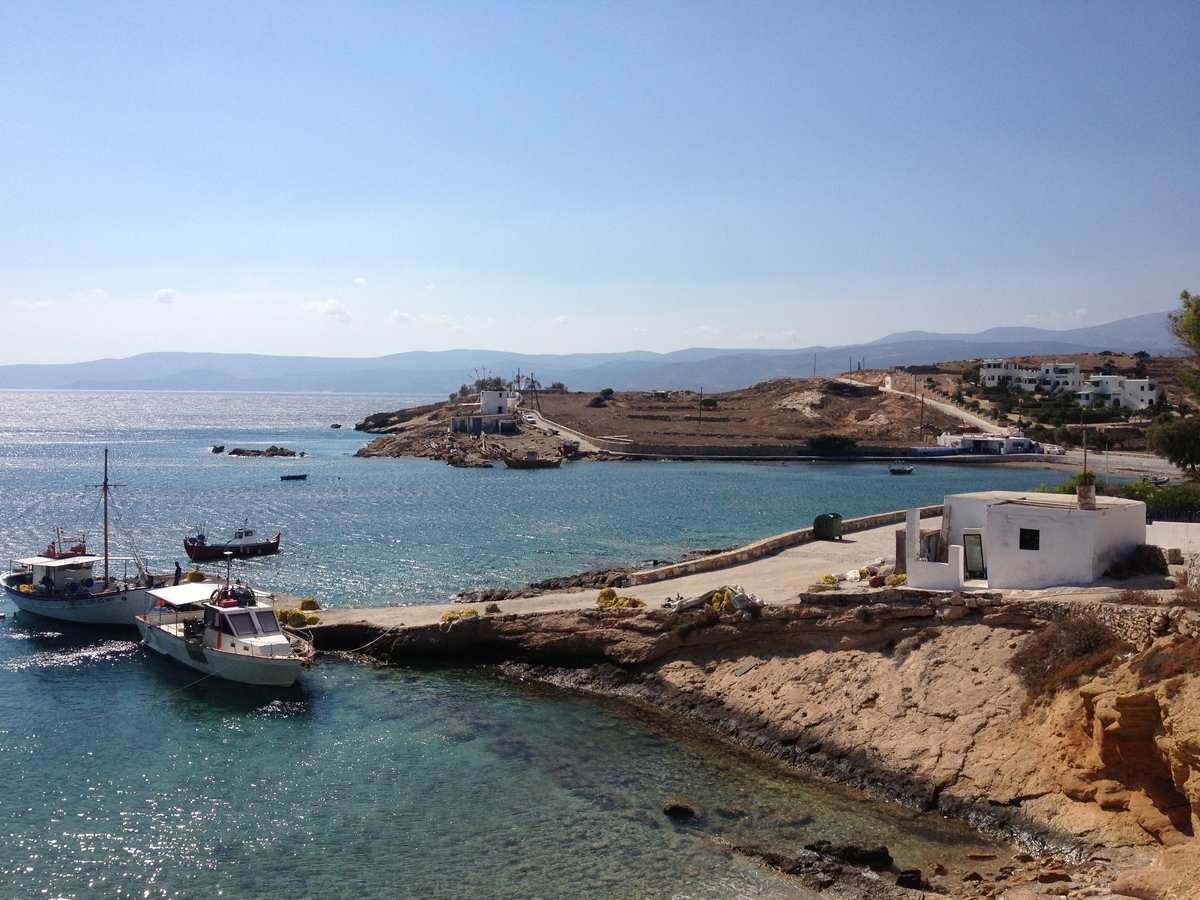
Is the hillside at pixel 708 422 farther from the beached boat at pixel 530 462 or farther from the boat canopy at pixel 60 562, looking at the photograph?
the boat canopy at pixel 60 562

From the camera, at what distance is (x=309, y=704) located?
21609 mm

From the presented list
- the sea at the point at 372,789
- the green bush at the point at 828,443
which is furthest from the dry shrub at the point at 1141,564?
the green bush at the point at 828,443

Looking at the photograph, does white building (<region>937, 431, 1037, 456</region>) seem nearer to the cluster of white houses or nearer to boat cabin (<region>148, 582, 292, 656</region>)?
the cluster of white houses

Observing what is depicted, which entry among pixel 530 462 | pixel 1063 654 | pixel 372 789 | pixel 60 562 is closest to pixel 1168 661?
pixel 1063 654

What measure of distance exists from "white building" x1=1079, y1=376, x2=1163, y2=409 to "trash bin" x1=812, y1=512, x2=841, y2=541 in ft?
304

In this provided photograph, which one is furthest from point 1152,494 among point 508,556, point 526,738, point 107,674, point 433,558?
point 107,674

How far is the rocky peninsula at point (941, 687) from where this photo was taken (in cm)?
1363

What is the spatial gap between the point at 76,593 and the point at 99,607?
114cm

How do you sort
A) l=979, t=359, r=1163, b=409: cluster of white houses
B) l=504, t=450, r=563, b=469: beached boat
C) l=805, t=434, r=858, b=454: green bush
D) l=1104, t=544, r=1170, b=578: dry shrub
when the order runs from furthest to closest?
l=979, t=359, r=1163, b=409: cluster of white houses
l=805, t=434, r=858, b=454: green bush
l=504, t=450, r=563, b=469: beached boat
l=1104, t=544, r=1170, b=578: dry shrub

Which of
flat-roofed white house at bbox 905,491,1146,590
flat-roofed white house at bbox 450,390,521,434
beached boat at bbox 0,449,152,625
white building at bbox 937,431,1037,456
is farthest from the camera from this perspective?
flat-roofed white house at bbox 450,390,521,434

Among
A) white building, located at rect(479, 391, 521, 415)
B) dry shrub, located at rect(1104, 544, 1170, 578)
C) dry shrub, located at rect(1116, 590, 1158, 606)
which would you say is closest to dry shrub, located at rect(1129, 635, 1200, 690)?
dry shrub, located at rect(1116, 590, 1158, 606)

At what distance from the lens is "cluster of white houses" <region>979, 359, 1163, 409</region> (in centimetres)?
10988

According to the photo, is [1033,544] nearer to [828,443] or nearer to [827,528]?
[827,528]

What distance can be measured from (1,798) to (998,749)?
1791cm
